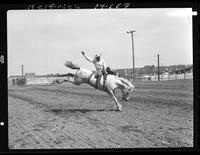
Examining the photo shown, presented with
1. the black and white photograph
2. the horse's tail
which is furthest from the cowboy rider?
the horse's tail

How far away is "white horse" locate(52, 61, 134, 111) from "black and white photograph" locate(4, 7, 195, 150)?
25 millimetres

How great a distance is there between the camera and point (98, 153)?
524 cm

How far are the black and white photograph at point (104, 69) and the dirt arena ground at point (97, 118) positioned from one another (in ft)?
0.04

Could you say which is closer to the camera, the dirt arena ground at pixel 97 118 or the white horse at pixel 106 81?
the dirt arena ground at pixel 97 118

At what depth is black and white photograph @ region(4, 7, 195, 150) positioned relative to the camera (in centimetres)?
523

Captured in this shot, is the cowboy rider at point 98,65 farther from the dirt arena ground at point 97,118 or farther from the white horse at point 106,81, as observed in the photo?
the dirt arena ground at point 97,118

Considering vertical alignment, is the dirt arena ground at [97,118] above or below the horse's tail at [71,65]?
below

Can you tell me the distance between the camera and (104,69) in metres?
5.38

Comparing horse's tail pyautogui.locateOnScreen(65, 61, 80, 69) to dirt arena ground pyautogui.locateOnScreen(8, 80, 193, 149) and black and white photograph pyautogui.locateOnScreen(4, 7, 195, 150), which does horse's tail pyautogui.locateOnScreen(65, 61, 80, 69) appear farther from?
dirt arena ground pyautogui.locateOnScreen(8, 80, 193, 149)

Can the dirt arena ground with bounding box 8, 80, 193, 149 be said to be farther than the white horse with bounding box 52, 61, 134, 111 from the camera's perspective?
No

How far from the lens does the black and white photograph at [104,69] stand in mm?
5230

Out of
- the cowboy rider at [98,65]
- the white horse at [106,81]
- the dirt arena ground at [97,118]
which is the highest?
the cowboy rider at [98,65]

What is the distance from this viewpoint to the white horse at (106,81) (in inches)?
211

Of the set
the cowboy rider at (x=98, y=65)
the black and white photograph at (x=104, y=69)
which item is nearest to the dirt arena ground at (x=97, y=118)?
the black and white photograph at (x=104, y=69)
